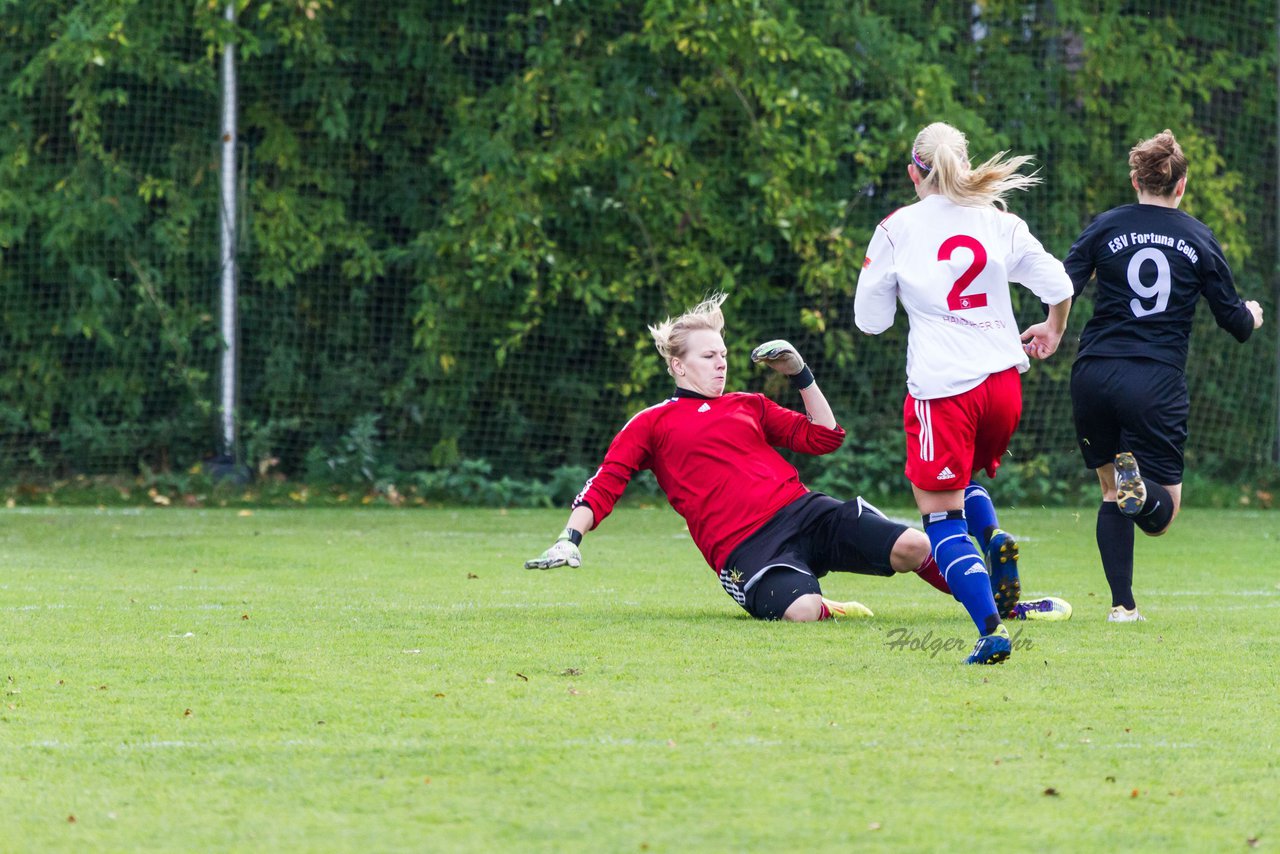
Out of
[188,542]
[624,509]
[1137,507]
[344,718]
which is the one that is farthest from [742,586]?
[624,509]

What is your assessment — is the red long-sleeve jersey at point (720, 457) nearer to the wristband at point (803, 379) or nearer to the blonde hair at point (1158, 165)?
the wristband at point (803, 379)

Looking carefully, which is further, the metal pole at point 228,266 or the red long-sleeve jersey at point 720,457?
the metal pole at point 228,266

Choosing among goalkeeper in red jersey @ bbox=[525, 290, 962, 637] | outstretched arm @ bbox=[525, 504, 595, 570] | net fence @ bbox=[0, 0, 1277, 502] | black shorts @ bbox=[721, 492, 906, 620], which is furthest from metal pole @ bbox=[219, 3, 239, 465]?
outstretched arm @ bbox=[525, 504, 595, 570]

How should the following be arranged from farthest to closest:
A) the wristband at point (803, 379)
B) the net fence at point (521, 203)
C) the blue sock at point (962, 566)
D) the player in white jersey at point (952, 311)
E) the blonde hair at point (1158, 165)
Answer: the net fence at point (521, 203), the blonde hair at point (1158, 165), the wristband at point (803, 379), the player in white jersey at point (952, 311), the blue sock at point (962, 566)

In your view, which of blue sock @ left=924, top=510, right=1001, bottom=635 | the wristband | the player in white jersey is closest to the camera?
blue sock @ left=924, top=510, right=1001, bottom=635

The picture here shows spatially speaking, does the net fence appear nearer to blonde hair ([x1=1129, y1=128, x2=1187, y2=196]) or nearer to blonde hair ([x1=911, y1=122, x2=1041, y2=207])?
blonde hair ([x1=1129, y1=128, x2=1187, y2=196])

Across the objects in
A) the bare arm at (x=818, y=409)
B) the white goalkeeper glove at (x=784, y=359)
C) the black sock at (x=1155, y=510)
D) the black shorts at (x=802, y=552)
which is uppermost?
the white goalkeeper glove at (x=784, y=359)

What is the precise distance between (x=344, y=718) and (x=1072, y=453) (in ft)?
34.4

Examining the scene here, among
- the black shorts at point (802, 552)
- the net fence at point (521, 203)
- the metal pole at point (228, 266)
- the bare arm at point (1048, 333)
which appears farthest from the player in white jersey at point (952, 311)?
the metal pole at point (228, 266)

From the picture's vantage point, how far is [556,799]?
326 cm

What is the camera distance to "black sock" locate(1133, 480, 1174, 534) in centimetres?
598

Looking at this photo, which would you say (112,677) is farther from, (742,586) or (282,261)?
(282,261)

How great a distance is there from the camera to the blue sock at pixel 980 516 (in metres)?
5.89

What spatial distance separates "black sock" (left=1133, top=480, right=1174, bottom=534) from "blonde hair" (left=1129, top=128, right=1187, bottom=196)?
1.08m
